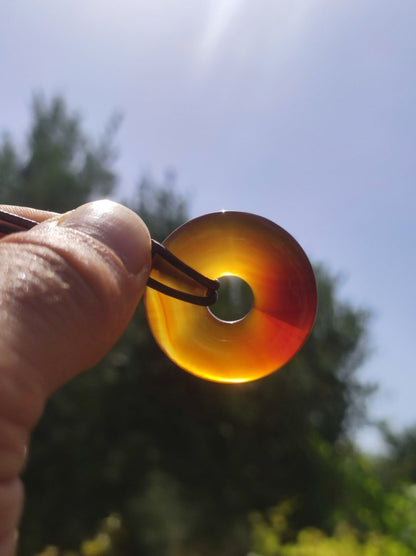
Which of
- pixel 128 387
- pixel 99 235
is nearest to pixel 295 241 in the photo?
pixel 99 235

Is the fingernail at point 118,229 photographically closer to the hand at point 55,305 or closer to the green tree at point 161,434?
the hand at point 55,305

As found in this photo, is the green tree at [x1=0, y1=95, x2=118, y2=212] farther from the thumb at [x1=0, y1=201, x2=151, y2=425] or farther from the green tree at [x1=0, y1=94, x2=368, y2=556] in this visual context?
the thumb at [x1=0, y1=201, x2=151, y2=425]

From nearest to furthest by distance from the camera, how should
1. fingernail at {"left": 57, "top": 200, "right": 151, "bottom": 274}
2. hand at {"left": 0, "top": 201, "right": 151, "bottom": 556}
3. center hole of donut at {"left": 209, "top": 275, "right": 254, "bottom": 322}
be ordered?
hand at {"left": 0, "top": 201, "right": 151, "bottom": 556} < fingernail at {"left": 57, "top": 200, "right": 151, "bottom": 274} < center hole of donut at {"left": 209, "top": 275, "right": 254, "bottom": 322}

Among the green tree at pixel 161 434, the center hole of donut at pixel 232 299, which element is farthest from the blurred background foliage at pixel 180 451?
the center hole of donut at pixel 232 299

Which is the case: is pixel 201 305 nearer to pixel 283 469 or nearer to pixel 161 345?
pixel 161 345

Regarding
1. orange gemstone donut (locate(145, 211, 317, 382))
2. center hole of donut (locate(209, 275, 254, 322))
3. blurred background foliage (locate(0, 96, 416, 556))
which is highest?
orange gemstone donut (locate(145, 211, 317, 382))

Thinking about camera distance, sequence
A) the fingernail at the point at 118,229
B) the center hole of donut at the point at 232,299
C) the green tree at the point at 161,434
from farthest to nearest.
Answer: the center hole of donut at the point at 232,299 < the green tree at the point at 161,434 < the fingernail at the point at 118,229

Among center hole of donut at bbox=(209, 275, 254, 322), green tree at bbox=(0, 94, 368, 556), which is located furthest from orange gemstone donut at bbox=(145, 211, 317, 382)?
center hole of donut at bbox=(209, 275, 254, 322)
